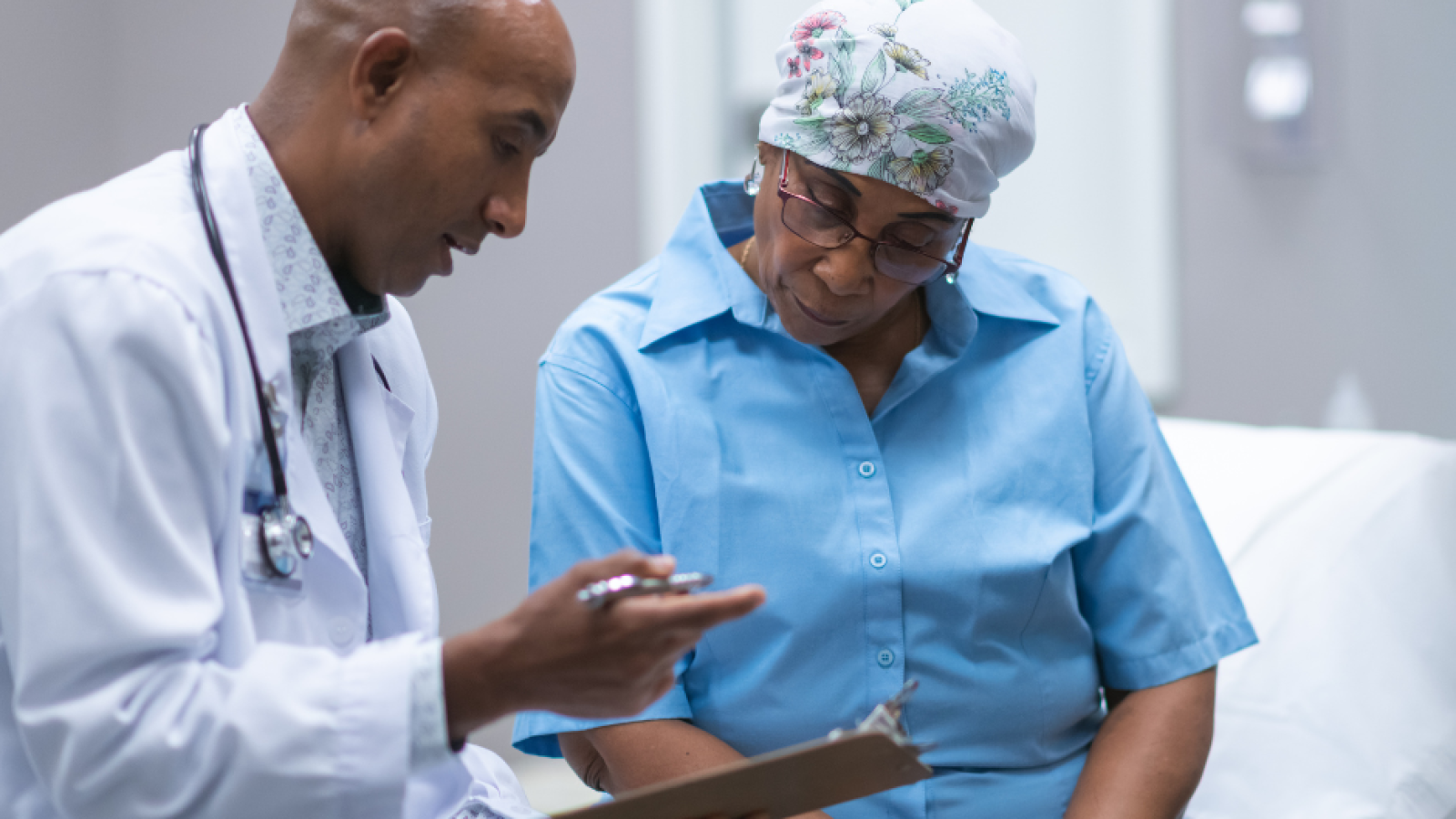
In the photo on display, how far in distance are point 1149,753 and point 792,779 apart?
0.62 meters

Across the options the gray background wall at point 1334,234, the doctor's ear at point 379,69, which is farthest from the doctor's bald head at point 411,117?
the gray background wall at point 1334,234

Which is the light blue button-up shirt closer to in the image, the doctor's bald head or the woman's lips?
the woman's lips

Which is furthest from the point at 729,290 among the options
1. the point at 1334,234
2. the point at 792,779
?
the point at 1334,234

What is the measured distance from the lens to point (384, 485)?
1089mm

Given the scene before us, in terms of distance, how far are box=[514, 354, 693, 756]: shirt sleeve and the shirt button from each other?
294 millimetres

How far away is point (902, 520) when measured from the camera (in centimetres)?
131

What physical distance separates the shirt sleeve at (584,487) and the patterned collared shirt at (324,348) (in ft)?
0.75

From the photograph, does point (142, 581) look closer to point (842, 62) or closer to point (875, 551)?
point (875, 551)

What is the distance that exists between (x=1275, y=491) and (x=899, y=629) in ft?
2.82

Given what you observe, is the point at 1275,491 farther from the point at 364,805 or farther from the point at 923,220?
the point at 364,805

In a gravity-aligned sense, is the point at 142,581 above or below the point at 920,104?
below

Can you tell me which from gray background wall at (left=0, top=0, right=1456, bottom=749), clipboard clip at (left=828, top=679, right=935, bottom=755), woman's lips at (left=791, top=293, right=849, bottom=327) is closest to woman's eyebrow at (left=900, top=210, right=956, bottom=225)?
woman's lips at (left=791, top=293, right=849, bottom=327)

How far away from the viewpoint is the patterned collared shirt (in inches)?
31.6

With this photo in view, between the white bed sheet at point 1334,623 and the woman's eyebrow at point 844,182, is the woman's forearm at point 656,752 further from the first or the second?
the white bed sheet at point 1334,623
